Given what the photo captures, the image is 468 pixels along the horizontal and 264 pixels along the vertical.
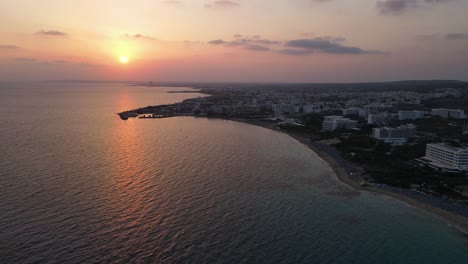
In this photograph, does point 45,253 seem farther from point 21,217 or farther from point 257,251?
point 257,251

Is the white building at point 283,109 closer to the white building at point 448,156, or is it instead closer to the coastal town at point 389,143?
the coastal town at point 389,143

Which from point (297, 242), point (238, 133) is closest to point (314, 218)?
point (297, 242)

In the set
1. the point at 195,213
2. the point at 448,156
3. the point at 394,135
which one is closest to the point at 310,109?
the point at 394,135

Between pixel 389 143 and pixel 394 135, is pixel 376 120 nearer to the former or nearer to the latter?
pixel 394 135

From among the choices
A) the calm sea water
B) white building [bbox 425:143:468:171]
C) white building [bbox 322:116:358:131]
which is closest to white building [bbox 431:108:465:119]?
white building [bbox 322:116:358:131]

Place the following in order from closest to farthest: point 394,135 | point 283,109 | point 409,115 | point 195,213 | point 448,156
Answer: point 195,213
point 448,156
point 394,135
point 409,115
point 283,109
